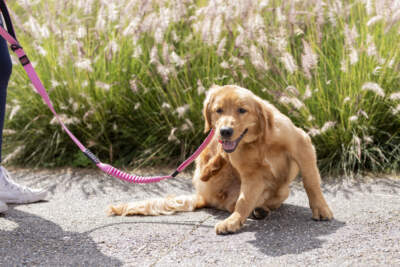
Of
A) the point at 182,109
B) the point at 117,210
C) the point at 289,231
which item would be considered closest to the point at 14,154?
the point at 182,109

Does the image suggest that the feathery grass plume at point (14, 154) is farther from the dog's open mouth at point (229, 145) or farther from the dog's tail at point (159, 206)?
the dog's open mouth at point (229, 145)

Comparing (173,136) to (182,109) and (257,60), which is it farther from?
(257,60)

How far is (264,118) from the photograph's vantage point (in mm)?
2719

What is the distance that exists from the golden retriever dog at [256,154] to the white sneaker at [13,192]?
1.36m

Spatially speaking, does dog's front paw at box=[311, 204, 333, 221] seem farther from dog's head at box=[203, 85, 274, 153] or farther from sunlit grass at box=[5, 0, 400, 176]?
sunlit grass at box=[5, 0, 400, 176]

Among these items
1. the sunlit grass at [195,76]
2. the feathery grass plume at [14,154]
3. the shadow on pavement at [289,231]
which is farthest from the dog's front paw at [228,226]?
the feathery grass plume at [14,154]

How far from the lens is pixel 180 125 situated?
4512 millimetres

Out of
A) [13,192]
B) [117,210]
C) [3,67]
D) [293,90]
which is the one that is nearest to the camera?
[3,67]

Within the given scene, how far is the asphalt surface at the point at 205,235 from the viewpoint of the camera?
7.62 feet

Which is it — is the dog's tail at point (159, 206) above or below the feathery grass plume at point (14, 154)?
below

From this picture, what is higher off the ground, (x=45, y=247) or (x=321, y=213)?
(x=45, y=247)

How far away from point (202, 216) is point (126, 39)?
2.45 metres

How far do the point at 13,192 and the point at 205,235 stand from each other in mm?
1592

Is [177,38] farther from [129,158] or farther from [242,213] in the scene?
[242,213]
